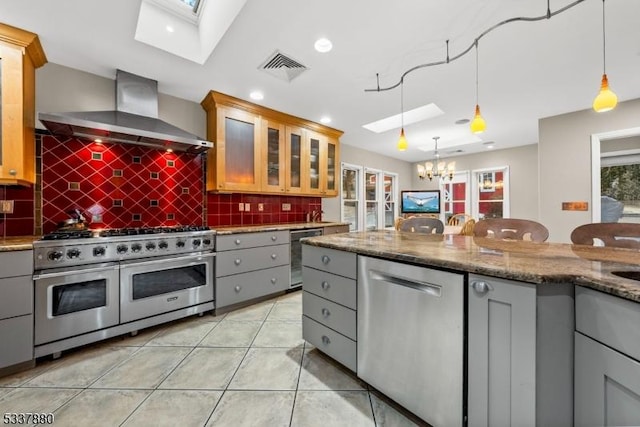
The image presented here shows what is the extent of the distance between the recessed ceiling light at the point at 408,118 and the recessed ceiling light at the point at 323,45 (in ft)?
5.80

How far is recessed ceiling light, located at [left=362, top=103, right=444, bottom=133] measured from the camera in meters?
3.40

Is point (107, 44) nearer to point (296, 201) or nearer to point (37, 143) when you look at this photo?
point (37, 143)

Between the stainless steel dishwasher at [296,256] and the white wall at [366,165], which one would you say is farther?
the white wall at [366,165]

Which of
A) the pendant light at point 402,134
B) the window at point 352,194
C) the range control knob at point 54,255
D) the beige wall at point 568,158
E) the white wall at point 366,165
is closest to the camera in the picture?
the range control knob at point 54,255

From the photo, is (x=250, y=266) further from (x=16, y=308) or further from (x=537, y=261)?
(x=537, y=261)

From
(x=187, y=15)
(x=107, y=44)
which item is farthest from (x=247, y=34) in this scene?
(x=107, y=44)

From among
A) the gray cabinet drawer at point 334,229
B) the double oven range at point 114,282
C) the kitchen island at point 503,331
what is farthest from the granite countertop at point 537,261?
the gray cabinet drawer at point 334,229

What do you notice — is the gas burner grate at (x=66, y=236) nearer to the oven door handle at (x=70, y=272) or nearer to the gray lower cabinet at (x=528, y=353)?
the oven door handle at (x=70, y=272)

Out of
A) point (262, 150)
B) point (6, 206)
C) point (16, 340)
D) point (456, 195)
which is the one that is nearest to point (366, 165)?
point (456, 195)

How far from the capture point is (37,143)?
2164 mm

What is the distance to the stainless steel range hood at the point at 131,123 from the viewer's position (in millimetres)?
2068

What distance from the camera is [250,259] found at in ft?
9.13

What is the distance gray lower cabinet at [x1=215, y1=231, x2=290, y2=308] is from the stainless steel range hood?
108cm

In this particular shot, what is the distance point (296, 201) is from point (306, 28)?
2.53 m
